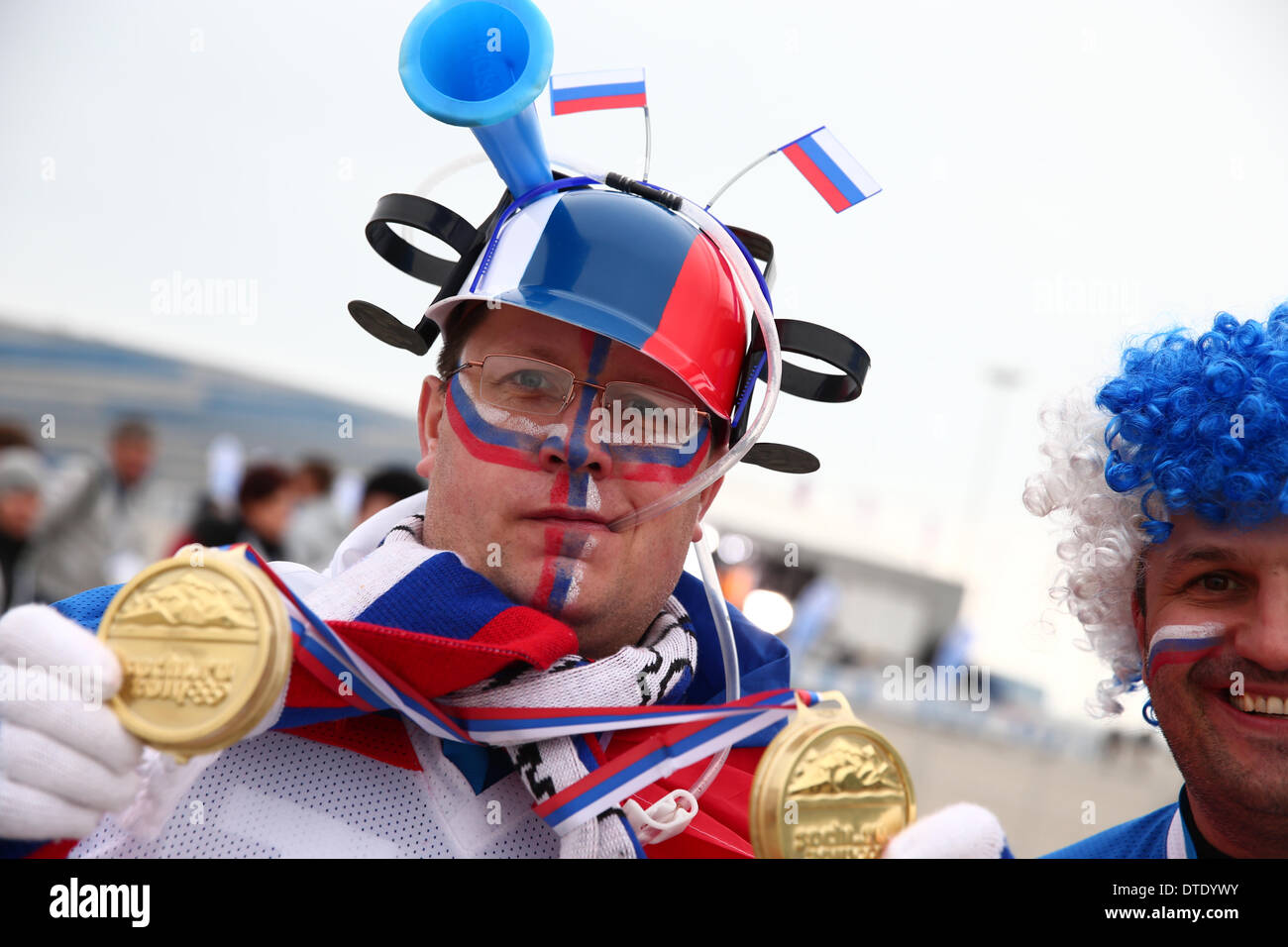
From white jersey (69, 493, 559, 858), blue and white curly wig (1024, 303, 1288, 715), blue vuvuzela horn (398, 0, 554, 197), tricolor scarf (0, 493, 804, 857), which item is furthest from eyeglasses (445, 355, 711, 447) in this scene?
blue and white curly wig (1024, 303, 1288, 715)

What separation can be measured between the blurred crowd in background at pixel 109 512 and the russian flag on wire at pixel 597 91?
10.2 ft

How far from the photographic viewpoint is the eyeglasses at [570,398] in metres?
2.06

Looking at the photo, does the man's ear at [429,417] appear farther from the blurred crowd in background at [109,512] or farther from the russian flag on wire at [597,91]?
the blurred crowd in background at [109,512]

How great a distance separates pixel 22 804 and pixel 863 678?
706 inches

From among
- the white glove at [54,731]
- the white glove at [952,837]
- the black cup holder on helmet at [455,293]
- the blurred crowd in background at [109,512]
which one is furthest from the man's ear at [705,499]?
the blurred crowd in background at [109,512]

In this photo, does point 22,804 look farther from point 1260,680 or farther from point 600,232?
point 1260,680

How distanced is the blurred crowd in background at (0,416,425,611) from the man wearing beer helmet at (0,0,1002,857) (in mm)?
3162

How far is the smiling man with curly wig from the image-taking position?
2.04m

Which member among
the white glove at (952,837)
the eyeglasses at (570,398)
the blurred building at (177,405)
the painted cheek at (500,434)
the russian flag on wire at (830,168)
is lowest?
the blurred building at (177,405)

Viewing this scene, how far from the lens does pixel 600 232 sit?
2.13 meters

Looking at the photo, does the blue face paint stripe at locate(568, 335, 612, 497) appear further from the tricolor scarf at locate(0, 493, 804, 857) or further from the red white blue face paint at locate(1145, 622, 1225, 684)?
the red white blue face paint at locate(1145, 622, 1225, 684)

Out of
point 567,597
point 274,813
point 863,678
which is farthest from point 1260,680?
point 863,678

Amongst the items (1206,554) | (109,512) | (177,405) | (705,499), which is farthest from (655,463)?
(177,405)

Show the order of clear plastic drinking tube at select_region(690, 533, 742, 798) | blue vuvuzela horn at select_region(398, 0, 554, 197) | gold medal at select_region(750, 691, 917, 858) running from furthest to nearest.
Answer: clear plastic drinking tube at select_region(690, 533, 742, 798), blue vuvuzela horn at select_region(398, 0, 554, 197), gold medal at select_region(750, 691, 917, 858)
